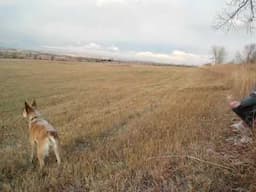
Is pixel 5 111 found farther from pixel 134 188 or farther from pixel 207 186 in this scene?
pixel 207 186

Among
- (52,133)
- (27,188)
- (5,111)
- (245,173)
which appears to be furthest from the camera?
(5,111)

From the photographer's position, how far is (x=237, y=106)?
19.5 feet

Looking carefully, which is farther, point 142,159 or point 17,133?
point 17,133

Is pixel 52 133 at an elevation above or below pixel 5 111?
above

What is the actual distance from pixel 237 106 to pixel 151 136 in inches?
84.6

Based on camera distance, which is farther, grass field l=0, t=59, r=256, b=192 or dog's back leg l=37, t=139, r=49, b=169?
dog's back leg l=37, t=139, r=49, b=169

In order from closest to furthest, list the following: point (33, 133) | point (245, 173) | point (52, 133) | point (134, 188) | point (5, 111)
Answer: point (245, 173), point (134, 188), point (52, 133), point (33, 133), point (5, 111)

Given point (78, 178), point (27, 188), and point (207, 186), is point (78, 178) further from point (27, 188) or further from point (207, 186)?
point (207, 186)

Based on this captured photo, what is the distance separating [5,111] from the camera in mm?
12125

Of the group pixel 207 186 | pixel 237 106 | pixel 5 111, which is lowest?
pixel 5 111

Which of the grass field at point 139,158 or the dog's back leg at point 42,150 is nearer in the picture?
the grass field at point 139,158

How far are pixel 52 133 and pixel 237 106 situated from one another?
3.70m

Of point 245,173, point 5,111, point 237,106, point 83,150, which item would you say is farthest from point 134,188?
point 5,111

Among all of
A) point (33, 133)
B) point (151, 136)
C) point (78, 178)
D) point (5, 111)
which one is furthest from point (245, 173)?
point (5, 111)
